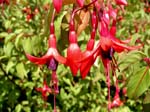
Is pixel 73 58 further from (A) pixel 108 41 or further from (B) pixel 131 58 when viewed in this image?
(B) pixel 131 58

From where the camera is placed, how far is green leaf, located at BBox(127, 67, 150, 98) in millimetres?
935

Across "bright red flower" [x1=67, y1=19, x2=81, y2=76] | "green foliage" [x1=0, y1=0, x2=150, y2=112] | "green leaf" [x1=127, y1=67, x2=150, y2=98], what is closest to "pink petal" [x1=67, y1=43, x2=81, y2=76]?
"bright red flower" [x1=67, y1=19, x2=81, y2=76]

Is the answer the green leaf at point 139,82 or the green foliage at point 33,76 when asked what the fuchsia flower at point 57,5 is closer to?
the green leaf at point 139,82

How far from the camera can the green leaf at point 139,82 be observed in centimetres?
94

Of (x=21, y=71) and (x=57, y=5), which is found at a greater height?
(x=57, y=5)

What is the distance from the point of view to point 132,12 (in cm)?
344

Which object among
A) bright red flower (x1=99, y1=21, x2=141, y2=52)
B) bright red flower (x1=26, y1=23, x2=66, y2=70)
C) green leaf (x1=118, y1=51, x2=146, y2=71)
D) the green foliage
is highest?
bright red flower (x1=99, y1=21, x2=141, y2=52)

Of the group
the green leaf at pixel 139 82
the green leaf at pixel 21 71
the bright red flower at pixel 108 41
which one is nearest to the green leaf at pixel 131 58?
the green leaf at pixel 139 82

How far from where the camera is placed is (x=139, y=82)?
0.95m

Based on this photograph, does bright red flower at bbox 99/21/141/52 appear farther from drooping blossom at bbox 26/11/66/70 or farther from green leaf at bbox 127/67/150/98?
green leaf at bbox 127/67/150/98

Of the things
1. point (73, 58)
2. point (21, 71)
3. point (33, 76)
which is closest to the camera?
point (73, 58)

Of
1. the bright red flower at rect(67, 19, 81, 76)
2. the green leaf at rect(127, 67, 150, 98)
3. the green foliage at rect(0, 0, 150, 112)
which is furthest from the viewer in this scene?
the green foliage at rect(0, 0, 150, 112)

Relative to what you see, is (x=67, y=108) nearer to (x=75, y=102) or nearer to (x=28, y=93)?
(x=75, y=102)

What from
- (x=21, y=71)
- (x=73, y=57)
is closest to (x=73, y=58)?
(x=73, y=57)
